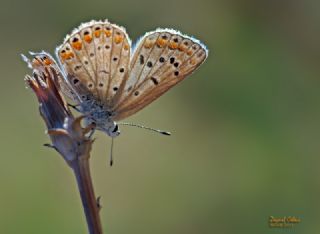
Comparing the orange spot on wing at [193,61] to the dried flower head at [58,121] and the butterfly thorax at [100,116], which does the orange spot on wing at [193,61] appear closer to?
the butterfly thorax at [100,116]

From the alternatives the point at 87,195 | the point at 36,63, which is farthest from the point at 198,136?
the point at 87,195

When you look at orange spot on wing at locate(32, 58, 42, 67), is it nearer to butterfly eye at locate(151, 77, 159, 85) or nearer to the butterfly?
the butterfly

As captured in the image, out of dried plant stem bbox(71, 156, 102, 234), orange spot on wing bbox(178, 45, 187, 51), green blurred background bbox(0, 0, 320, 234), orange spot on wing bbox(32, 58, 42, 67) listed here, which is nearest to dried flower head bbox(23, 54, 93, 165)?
dried plant stem bbox(71, 156, 102, 234)

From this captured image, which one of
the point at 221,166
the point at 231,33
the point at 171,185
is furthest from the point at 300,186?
the point at 231,33

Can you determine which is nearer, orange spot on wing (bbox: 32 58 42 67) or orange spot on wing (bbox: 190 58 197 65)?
orange spot on wing (bbox: 32 58 42 67)

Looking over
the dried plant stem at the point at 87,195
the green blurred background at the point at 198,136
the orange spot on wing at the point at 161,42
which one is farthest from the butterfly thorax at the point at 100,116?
the green blurred background at the point at 198,136

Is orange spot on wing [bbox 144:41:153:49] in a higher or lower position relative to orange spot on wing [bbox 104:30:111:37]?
lower

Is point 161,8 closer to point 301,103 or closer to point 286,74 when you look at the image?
point 286,74
